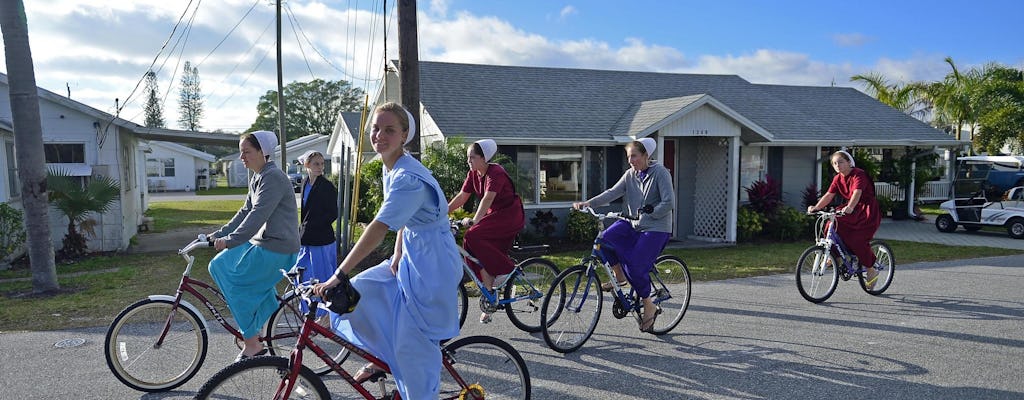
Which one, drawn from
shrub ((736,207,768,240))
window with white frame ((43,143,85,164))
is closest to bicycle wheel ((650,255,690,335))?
shrub ((736,207,768,240))

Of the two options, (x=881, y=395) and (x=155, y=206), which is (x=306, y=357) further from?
(x=155, y=206)

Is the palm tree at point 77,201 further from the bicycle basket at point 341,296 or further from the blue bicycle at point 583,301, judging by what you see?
the bicycle basket at point 341,296

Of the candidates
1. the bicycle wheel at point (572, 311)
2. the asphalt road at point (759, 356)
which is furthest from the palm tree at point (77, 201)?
the bicycle wheel at point (572, 311)

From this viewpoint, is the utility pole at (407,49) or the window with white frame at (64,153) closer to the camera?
the utility pole at (407,49)

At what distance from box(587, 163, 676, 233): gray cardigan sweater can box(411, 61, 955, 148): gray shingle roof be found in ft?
25.8

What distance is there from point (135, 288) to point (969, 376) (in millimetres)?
9327

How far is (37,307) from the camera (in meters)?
7.78

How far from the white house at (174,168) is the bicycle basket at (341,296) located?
141 feet

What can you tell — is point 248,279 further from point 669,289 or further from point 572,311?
point 669,289

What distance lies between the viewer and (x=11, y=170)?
12.4 metres

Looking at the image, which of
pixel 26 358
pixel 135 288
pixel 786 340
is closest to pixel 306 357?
pixel 26 358

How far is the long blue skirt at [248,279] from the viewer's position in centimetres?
470

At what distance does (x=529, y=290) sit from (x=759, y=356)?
2086mm

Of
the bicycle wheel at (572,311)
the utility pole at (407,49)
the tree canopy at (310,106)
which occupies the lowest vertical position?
the bicycle wheel at (572,311)
